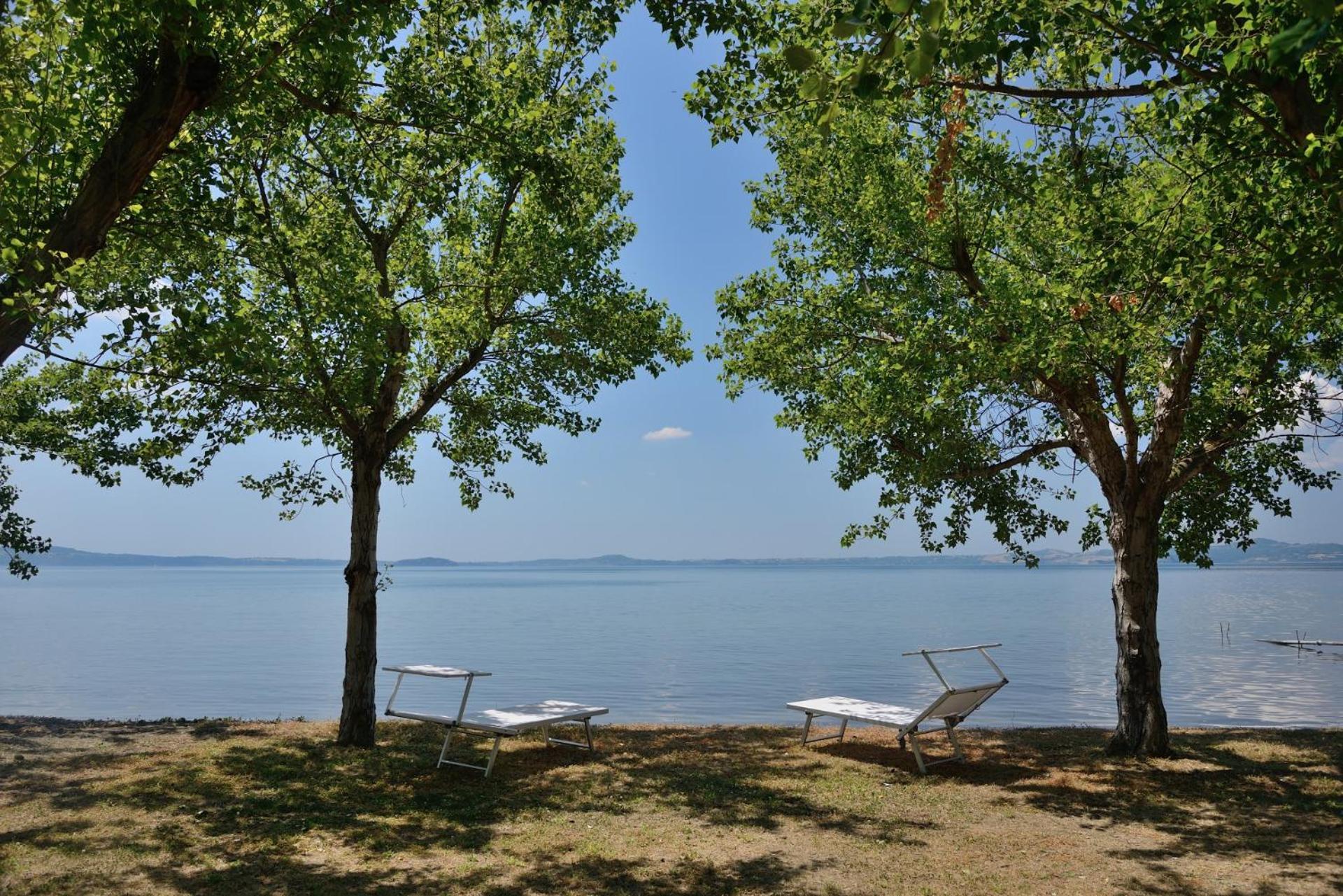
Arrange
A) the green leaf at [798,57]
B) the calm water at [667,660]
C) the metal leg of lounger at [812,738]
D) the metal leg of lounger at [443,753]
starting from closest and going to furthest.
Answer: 1. the green leaf at [798,57]
2. the metal leg of lounger at [443,753]
3. the metal leg of lounger at [812,738]
4. the calm water at [667,660]

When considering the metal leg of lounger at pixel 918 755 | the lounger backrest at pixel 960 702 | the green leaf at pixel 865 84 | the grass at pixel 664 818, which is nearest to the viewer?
the green leaf at pixel 865 84

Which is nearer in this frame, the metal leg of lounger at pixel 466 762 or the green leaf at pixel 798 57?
the green leaf at pixel 798 57

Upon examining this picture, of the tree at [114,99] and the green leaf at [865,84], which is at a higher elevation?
the tree at [114,99]

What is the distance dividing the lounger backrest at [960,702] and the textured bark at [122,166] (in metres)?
8.17

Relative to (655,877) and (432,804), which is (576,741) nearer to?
(432,804)

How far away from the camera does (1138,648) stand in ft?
32.7

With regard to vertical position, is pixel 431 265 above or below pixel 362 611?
above

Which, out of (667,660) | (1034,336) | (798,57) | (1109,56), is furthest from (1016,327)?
(667,660)

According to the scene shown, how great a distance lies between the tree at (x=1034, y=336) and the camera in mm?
8266

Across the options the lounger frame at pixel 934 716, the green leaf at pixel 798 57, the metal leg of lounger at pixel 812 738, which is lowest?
the metal leg of lounger at pixel 812 738

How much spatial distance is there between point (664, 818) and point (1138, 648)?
18.8ft

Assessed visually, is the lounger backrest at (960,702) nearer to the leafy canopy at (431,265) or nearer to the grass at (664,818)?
the grass at (664,818)

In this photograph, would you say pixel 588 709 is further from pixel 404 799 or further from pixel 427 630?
pixel 427 630

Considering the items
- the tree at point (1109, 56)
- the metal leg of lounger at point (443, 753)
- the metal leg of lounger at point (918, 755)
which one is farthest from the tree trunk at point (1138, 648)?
the metal leg of lounger at point (443, 753)
